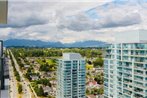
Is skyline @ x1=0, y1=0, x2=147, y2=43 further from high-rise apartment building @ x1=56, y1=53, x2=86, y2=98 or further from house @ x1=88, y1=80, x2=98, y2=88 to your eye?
house @ x1=88, y1=80, x2=98, y2=88

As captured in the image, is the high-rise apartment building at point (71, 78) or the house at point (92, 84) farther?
the high-rise apartment building at point (71, 78)

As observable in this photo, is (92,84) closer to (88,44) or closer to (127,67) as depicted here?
(88,44)

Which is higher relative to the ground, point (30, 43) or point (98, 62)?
point (30, 43)

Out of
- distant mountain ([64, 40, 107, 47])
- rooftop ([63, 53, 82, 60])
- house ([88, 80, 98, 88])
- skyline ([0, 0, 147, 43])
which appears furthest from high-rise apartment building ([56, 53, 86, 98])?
skyline ([0, 0, 147, 43])

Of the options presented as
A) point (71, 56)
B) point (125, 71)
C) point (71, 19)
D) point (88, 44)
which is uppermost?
point (71, 19)

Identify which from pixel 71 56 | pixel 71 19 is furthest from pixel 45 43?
pixel 71 19

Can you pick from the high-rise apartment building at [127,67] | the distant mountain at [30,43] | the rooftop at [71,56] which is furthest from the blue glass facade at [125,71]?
the distant mountain at [30,43]

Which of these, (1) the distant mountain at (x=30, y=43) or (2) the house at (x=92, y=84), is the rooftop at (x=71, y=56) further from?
(2) the house at (x=92, y=84)
